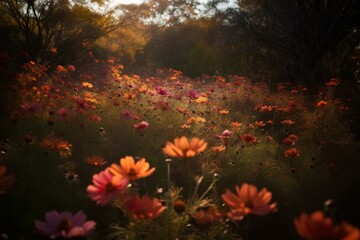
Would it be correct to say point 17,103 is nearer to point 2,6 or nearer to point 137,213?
point 137,213

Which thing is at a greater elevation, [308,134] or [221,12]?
[221,12]

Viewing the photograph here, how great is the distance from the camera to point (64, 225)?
1.28 metres

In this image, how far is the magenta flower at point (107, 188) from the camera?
4.60ft

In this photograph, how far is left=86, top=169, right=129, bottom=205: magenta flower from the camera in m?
1.40

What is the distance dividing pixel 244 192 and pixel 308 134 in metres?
3.11

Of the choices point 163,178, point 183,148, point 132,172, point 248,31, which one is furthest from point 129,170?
point 248,31

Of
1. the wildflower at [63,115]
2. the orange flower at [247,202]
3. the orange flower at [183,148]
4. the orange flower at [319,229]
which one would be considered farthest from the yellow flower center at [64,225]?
the wildflower at [63,115]

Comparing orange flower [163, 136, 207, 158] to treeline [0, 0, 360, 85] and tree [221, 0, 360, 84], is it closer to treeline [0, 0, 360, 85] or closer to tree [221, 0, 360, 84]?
treeline [0, 0, 360, 85]

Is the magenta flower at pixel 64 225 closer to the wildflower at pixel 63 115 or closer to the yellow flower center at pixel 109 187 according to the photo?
the yellow flower center at pixel 109 187

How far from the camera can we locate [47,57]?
8906 mm

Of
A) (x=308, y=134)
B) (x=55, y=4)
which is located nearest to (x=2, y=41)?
(x=55, y=4)

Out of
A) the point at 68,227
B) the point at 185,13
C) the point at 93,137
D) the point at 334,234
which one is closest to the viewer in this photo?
the point at 334,234

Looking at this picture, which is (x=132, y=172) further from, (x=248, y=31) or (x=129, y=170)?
(x=248, y=31)

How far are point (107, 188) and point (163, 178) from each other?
1554 mm
